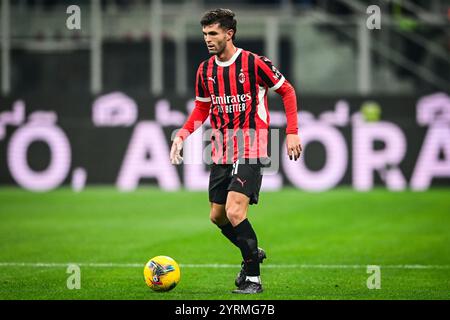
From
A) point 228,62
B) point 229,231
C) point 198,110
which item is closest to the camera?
point 228,62

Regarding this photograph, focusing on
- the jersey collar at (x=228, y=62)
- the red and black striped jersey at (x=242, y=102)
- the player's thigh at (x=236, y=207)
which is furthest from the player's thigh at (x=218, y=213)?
the jersey collar at (x=228, y=62)

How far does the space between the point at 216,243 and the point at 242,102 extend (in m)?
4.17

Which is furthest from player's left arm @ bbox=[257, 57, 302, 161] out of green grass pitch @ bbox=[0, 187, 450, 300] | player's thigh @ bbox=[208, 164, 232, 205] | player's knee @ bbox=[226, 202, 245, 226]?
green grass pitch @ bbox=[0, 187, 450, 300]

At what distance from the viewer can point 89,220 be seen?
613 inches

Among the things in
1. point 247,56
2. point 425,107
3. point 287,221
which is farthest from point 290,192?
point 247,56

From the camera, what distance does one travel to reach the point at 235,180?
880 cm

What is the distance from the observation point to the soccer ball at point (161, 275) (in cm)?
877

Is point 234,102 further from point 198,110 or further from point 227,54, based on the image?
point 198,110

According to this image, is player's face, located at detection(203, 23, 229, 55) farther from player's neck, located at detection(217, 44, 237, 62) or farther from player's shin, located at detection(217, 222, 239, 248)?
player's shin, located at detection(217, 222, 239, 248)

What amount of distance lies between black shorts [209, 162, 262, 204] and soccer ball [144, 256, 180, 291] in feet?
2.30

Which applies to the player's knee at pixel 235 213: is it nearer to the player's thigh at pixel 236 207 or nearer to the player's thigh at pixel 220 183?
the player's thigh at pixel 236 207

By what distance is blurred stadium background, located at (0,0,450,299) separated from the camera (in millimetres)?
20234

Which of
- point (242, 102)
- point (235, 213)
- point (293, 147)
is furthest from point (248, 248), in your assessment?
point (242, 102)

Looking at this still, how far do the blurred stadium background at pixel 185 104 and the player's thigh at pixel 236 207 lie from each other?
800cm
